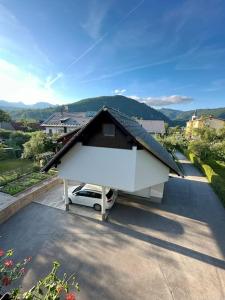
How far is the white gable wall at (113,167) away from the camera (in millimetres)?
8812

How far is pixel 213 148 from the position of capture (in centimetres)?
2775

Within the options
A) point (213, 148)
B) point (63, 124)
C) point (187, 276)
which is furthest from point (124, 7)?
point (63, 124)

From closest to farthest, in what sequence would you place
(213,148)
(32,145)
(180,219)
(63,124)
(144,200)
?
(180,219), (144,200), (32,145), (213,148), (63,124)

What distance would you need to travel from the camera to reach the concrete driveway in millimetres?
6812

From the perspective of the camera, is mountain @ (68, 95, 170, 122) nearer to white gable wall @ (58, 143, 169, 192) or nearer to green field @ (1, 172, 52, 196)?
green field @ (1, 172, 52, 196)

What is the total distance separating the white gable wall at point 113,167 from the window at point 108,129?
0.82 meters

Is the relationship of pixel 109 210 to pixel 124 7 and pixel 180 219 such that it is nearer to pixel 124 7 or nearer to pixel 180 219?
pixel 180 219

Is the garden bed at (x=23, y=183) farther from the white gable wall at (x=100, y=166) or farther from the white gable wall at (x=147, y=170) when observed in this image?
the white gable wall at (x=147, y=170)

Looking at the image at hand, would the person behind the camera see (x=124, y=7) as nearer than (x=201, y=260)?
No

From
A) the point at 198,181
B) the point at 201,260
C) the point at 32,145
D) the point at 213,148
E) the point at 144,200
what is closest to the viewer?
the point at 201,260

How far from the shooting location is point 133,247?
881 cm

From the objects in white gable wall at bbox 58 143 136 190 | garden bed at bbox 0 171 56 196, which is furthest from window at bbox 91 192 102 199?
garden bed at bbox 0 171 56 196

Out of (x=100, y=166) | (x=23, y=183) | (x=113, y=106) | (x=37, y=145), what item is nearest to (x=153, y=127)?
(x=37, y=145)

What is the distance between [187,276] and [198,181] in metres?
13.2
